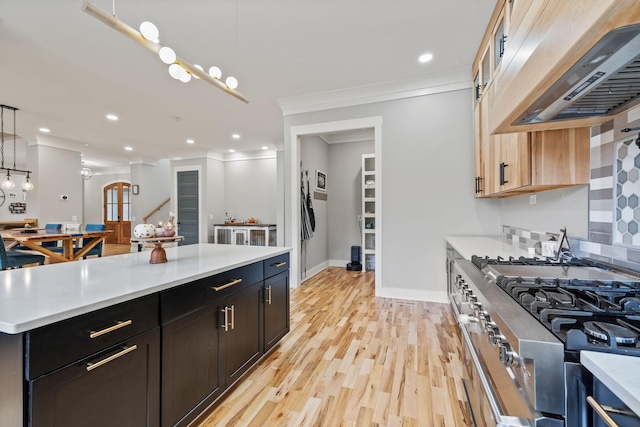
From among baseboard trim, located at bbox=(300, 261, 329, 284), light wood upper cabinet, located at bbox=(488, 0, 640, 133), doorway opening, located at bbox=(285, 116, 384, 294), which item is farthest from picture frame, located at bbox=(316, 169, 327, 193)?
light wood upper cabinet, located at bbox=(488, 0, 640, 133)

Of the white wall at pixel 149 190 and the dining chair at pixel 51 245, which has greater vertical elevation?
the white wall at pixel 149 190

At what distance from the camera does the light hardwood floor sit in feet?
5.10

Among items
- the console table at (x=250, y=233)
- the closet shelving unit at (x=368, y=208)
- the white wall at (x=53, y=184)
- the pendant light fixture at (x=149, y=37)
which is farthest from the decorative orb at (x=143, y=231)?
the white wall at (x=53, y=184)

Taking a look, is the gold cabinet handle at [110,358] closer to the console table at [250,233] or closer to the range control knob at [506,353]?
the range control knob at [506,353]

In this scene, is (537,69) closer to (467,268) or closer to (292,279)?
(467,268)

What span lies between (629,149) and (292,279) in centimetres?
371

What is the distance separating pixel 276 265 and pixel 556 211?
2088 mm

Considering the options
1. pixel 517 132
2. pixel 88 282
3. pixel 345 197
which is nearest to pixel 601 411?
pixel 517 132

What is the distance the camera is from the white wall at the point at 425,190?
327 centimetres

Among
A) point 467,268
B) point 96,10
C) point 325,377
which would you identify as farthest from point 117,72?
point 467,268

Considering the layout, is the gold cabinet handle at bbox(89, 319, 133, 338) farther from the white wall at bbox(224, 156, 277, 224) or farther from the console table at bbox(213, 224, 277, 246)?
the white wall at bbox(224, 156, 277, 224)

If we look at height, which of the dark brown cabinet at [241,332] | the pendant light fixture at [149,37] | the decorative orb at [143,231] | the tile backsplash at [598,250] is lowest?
the dark brown cabinet at [241,332]

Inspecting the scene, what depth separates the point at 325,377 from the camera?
1913mm

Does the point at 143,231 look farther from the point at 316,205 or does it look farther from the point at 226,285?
the point at 316,205
